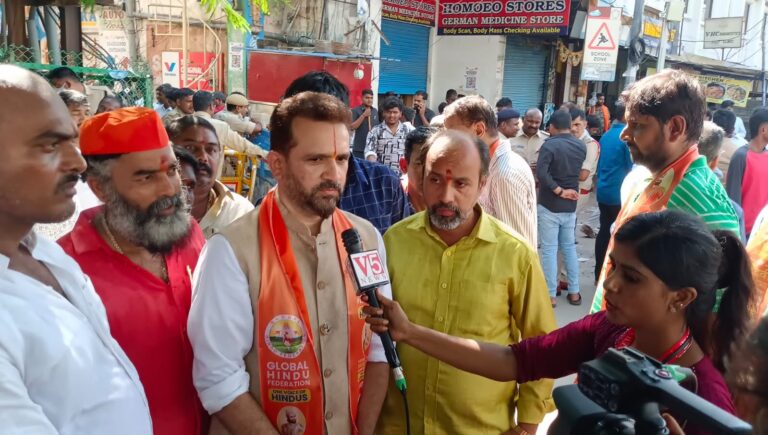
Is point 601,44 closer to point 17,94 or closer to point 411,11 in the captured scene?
point 411,11

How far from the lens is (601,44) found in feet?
38.4

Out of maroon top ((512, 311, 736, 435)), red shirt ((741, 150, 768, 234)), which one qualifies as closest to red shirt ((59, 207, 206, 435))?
maroon top ((512, 311, 736, 435))

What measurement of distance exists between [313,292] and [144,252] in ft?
2.12

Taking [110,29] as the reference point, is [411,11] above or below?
above

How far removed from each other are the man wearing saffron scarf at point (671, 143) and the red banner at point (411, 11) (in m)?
10.2

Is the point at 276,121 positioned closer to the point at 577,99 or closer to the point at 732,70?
the point at 577,99

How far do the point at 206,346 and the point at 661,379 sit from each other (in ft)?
3.95

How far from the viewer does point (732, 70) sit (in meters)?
20.8

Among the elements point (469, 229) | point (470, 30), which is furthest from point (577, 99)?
point (469, 229)

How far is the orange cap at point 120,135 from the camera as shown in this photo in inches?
78.7

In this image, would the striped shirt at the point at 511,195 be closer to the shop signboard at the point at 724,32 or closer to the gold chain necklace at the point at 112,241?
the gold chain necklace at the point at 112,241

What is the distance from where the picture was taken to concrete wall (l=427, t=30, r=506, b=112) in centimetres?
1407

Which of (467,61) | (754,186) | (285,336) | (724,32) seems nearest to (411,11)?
(467,61)

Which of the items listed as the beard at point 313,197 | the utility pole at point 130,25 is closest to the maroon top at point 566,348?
the beard at point 313,197
